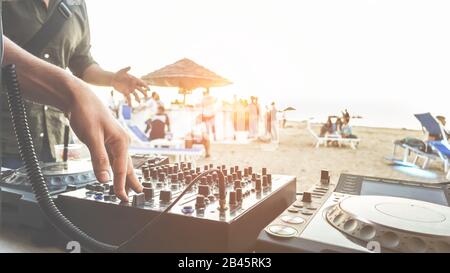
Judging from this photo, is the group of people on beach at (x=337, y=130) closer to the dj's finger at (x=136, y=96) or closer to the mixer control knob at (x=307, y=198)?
the dj's finger at (x=136, y=96)

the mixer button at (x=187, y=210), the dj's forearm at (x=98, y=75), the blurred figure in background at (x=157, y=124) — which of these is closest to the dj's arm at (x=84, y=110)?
the mixer button at (x=187, y=210)

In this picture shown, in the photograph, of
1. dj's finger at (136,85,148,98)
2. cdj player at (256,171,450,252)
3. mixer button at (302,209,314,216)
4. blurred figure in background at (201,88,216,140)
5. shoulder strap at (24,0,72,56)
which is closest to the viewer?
cdj player at (256,171,450,252)

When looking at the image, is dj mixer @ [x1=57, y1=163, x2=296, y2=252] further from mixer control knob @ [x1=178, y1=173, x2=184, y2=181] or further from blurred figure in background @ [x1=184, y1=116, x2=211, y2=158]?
blurred figure in background @ [x1=184, y1=116, x2=211, y2=158]

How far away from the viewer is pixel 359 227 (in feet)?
1.35

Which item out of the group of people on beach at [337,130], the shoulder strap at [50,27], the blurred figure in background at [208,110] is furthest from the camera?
the group of people on beach at [337,130]

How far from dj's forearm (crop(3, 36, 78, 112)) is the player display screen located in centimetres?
60

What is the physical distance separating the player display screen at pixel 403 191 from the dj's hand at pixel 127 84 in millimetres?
629

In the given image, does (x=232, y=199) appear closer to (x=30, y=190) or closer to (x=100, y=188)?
(x=100, y=188)

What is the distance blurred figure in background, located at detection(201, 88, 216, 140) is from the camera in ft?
17.1

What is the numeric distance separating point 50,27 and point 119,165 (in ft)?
1.51

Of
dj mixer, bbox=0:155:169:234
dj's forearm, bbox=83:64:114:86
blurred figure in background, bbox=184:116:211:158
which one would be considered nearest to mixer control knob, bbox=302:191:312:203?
dj mixer, bbox=0:155:169:234

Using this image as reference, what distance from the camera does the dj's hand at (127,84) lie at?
855 millimetres

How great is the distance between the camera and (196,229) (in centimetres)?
44

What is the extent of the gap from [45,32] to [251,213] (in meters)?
0.66
